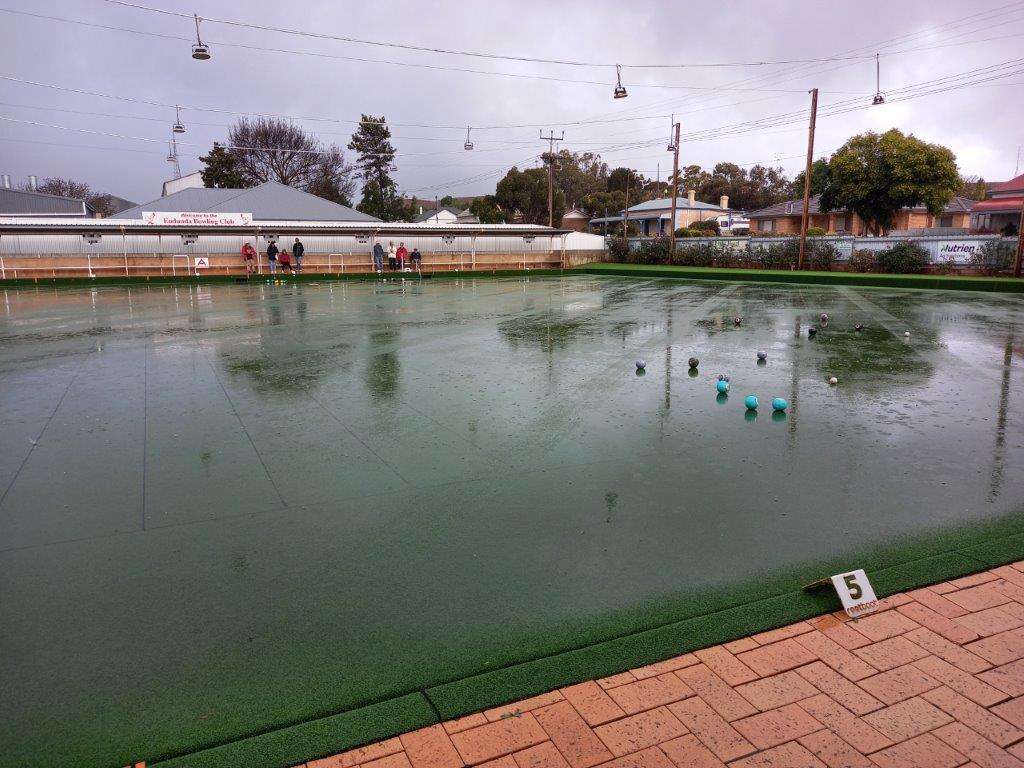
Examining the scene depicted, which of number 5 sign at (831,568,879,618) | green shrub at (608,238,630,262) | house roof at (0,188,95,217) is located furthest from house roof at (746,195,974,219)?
house roof at (0,188,95,217)

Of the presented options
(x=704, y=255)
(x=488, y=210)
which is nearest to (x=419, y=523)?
(x=704, y=255)

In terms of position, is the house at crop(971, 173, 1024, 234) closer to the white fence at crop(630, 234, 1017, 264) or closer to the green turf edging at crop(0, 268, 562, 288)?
the white fence at crop(630, 234, 1017, 264)

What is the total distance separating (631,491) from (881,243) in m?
27.0

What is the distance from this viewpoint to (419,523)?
4.07m

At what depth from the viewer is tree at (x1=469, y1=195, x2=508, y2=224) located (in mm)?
64188

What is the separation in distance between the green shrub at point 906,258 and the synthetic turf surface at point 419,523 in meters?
18.6

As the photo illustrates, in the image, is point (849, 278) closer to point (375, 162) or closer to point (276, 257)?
point (276, 257)

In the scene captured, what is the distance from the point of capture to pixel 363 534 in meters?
3.94

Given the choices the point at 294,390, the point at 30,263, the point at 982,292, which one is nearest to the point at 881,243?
the point at 982,292

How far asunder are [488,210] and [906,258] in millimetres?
47825

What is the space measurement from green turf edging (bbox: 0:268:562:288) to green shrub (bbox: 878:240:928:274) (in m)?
14.7

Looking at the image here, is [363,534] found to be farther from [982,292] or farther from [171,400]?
[982,292]

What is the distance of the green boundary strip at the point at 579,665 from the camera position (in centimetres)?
226

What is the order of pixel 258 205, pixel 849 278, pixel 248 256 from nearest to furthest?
pixel 849 278 → pixel 248 256 → pixel 258 205
